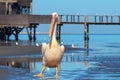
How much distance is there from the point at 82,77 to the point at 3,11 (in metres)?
45.4

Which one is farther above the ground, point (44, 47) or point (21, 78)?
point (44, 47)

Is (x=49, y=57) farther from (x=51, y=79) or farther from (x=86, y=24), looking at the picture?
(x=86, y=24)

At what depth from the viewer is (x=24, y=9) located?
2751 inches

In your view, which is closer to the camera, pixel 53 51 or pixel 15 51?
pixel 53 51

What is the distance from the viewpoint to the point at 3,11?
63688 mm

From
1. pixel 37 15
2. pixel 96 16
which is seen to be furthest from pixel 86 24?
pixel 37 15

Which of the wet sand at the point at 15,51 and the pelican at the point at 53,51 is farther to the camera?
the wet sand at the point at 15,51

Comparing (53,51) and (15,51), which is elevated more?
(53,51)

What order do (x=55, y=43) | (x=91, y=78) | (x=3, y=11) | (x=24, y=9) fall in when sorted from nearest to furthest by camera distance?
(x=55, y=43) < (x=91, y=78) < (x=3, y=11) < (x=24, y=9)

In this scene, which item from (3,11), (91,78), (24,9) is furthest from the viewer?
(24,9)

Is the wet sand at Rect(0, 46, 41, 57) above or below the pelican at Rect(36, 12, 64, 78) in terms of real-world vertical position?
below

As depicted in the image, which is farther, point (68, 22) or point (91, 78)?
point (68, 22)

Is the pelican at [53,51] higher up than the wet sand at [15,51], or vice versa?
the pelican at [53,51]

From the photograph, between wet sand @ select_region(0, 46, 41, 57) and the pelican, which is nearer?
the pelican
